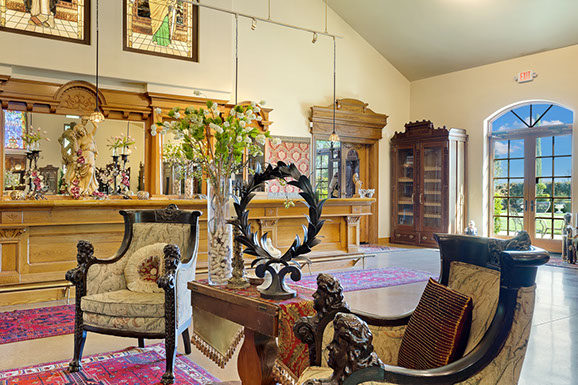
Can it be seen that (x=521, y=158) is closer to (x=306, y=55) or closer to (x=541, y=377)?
(x=306, y=55)

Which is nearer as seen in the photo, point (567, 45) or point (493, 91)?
point (567, 45)

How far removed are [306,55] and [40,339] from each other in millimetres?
7589

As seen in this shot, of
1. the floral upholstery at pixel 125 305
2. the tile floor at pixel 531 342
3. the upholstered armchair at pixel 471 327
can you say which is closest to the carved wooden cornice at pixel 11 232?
the tile floor at pixel 531 342

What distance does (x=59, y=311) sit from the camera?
4473 mm

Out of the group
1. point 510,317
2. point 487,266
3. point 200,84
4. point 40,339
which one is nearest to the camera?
point 510,317

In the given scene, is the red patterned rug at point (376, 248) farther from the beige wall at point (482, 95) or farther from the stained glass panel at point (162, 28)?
the stained glass panel at point (162, 28)

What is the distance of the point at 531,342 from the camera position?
357 centimetres

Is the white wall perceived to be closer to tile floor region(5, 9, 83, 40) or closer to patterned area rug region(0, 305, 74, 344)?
tile floor region(5, 9, 83, 40)

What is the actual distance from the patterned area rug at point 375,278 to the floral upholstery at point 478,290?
3736 mm

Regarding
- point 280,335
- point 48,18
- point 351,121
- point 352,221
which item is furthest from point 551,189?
point 48,18

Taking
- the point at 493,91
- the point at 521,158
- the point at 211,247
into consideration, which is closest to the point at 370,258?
the point at 521,158

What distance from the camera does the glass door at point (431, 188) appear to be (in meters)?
9.67

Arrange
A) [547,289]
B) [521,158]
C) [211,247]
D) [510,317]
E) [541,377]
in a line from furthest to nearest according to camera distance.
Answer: [521,158], [547,289], [541,377], [211,247], [510,317]

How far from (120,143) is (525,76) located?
7.52 meters
